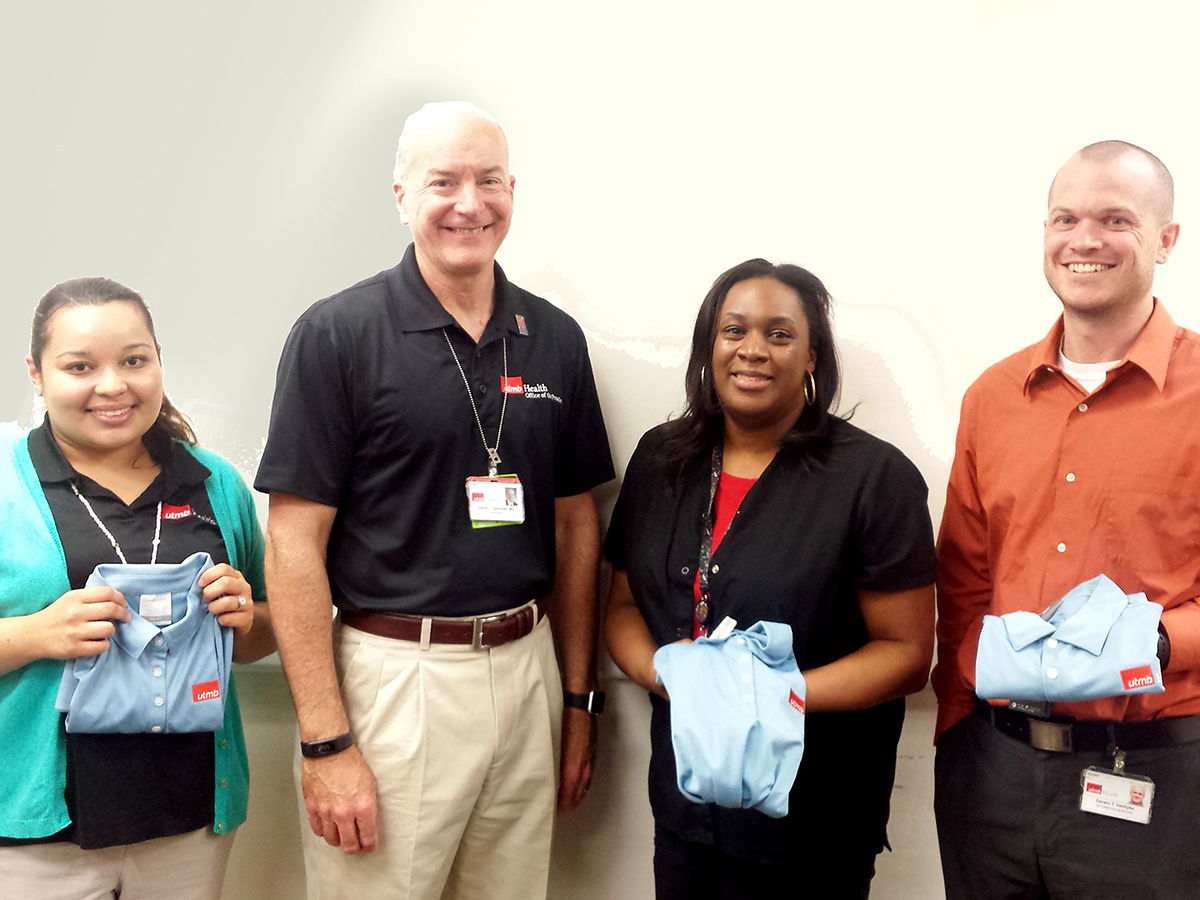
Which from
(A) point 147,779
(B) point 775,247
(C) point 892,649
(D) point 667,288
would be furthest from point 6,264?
(C) point 892,649

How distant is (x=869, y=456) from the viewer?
1.68 m

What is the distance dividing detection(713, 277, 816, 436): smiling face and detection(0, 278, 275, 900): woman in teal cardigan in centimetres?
102

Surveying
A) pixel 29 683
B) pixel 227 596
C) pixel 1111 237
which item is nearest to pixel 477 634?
pixel 227 596

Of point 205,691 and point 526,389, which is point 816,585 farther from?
point 205,691

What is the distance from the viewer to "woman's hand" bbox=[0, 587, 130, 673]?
1525 millimetres

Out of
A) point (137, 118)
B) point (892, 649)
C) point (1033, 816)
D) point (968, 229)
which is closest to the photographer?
point (1033, 816)

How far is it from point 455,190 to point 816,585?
3.38 feet

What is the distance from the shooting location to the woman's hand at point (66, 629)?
153 cm

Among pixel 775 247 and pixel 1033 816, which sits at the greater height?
pixel 775 247

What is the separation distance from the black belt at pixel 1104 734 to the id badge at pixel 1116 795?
4cm

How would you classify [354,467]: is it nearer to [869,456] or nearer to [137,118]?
[869,456]

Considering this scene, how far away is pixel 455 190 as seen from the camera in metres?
1.76

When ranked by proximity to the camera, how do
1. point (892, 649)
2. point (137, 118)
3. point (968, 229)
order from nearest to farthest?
point (892, 649) < point (968, 229) < point (137, 118)

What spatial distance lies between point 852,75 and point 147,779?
2.01 m
